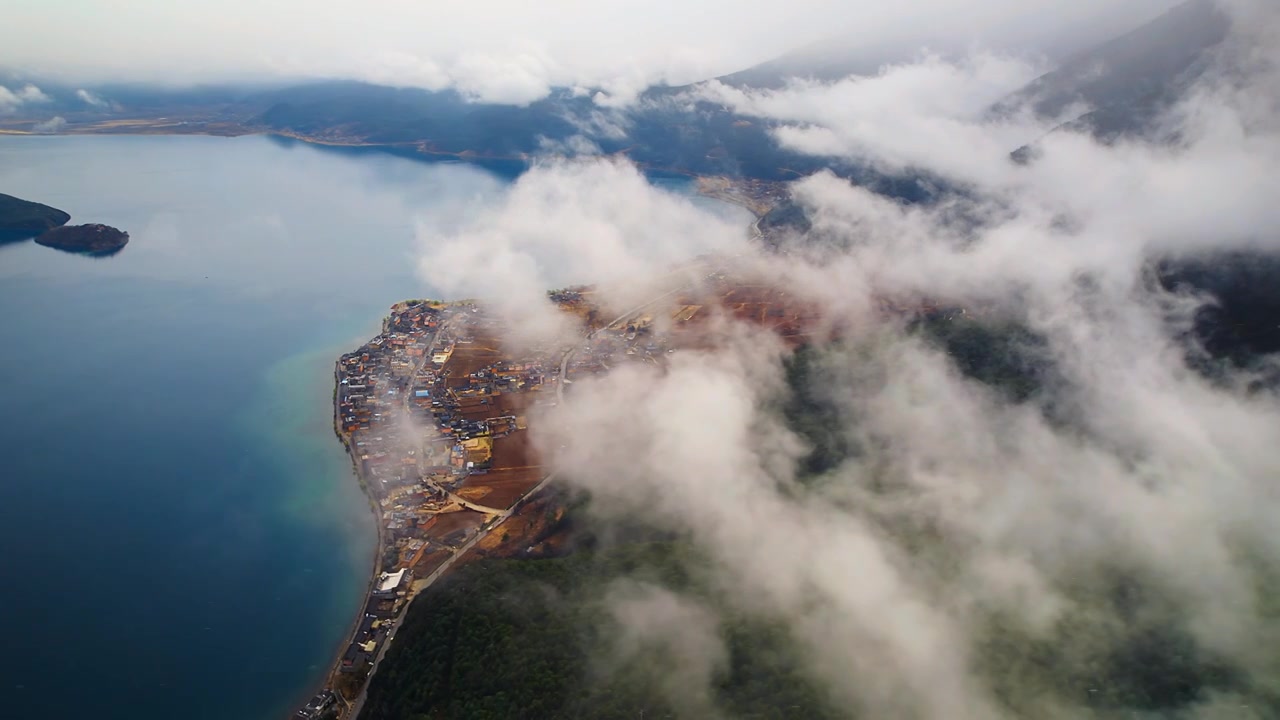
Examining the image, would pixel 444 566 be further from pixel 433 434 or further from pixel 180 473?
pixel 180 473

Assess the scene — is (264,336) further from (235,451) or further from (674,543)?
(674,543)

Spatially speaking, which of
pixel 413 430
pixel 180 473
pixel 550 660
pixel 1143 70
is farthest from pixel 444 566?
pixel 1143 70

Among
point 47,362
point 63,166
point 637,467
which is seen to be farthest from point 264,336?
point 63,166

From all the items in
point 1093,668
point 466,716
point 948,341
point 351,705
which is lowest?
point 351,705

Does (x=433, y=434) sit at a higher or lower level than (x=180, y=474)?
higher

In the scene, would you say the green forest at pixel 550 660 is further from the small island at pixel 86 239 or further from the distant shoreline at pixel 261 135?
the distant shoreline at pixel 261 135

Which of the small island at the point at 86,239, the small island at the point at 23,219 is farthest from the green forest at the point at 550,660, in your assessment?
the small island at the point at 23,219

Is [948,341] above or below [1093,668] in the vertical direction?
above

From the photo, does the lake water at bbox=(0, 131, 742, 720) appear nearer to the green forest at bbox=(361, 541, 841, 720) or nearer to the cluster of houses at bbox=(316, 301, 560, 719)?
the cluster of houses at bbox=(316, 301, 560, 719)
